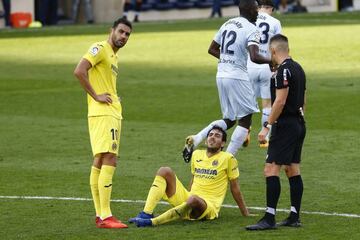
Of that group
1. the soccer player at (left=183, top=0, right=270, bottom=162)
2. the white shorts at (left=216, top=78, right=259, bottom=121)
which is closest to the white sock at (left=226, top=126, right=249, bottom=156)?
the soccer player at (left=183, top=0, right=270, bottom=162)

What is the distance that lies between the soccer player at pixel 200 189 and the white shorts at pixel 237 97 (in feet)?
8.25

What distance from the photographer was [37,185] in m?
14.6

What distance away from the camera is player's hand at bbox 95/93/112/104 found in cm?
1175

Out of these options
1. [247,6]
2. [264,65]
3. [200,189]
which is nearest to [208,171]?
[200,189]

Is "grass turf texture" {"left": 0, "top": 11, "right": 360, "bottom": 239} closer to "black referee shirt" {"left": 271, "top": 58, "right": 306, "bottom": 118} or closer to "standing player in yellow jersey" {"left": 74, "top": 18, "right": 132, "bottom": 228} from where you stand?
"standing player in yellow jersey" {"left": 74, "top": 18, "right": 132, "bottom": 228}

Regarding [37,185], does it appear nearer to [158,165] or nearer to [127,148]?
[158,165]

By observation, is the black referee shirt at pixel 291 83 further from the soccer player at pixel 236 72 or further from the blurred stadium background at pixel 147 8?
the blurred stadium background at pixel 147 8

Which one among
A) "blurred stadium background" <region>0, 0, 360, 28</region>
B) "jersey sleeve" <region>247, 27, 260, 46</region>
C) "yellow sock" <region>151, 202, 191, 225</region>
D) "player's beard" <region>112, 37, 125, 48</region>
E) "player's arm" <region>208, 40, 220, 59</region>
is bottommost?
"blurred stadium background" <region>0, 0, 360, 28</region>

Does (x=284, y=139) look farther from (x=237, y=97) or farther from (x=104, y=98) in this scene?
(x=237, y=97)

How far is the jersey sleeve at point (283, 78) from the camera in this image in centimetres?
1139

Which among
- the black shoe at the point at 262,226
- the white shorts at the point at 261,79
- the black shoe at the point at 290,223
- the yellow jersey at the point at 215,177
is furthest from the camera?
the white shorts at the point at 261,79

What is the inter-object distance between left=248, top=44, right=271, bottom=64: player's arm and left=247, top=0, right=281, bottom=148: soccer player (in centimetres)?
314

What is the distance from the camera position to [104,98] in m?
11.8

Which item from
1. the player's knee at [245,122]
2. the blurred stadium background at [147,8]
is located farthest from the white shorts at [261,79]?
the blurred stadium background at [147,8]
